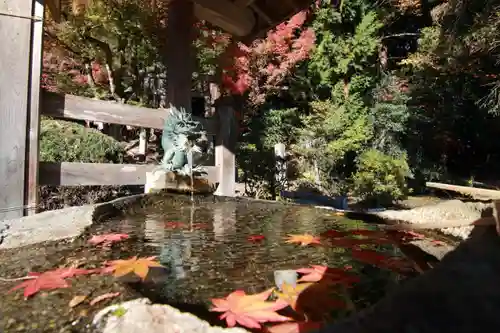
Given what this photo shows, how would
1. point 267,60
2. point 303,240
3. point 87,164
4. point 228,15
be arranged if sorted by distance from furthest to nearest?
1. point 267,60
2. point 228,15
3. point 87,164
4. point 303,240

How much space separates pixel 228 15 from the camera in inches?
187

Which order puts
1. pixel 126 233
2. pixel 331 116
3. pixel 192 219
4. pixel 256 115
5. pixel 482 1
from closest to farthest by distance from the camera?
pixel 126 233
pixel 192 219
pixel 482 1
pixel 331 116
pixel 256 115

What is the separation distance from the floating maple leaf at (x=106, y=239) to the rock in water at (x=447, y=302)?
1.42m

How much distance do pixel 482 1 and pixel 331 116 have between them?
12.8 feet

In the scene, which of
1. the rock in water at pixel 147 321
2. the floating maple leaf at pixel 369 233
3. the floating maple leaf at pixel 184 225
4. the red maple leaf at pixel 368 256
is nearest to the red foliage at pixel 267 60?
the floating maple leaf at pixel 184 225

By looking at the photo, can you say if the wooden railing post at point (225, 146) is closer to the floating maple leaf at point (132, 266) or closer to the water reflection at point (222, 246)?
the water reflection at point (222, 246)

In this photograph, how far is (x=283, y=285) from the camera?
3.69ft

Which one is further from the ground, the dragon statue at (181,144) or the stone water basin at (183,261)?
the dragon statue at (181,144)

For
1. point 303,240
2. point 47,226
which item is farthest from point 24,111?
point 303,240

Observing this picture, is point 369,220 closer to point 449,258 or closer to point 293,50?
point 449,258

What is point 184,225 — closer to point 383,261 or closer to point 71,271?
point 71,271

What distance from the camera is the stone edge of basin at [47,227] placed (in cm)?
174

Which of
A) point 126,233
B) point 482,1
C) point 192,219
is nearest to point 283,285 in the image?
point 126,233

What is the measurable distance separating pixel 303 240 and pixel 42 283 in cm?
118
